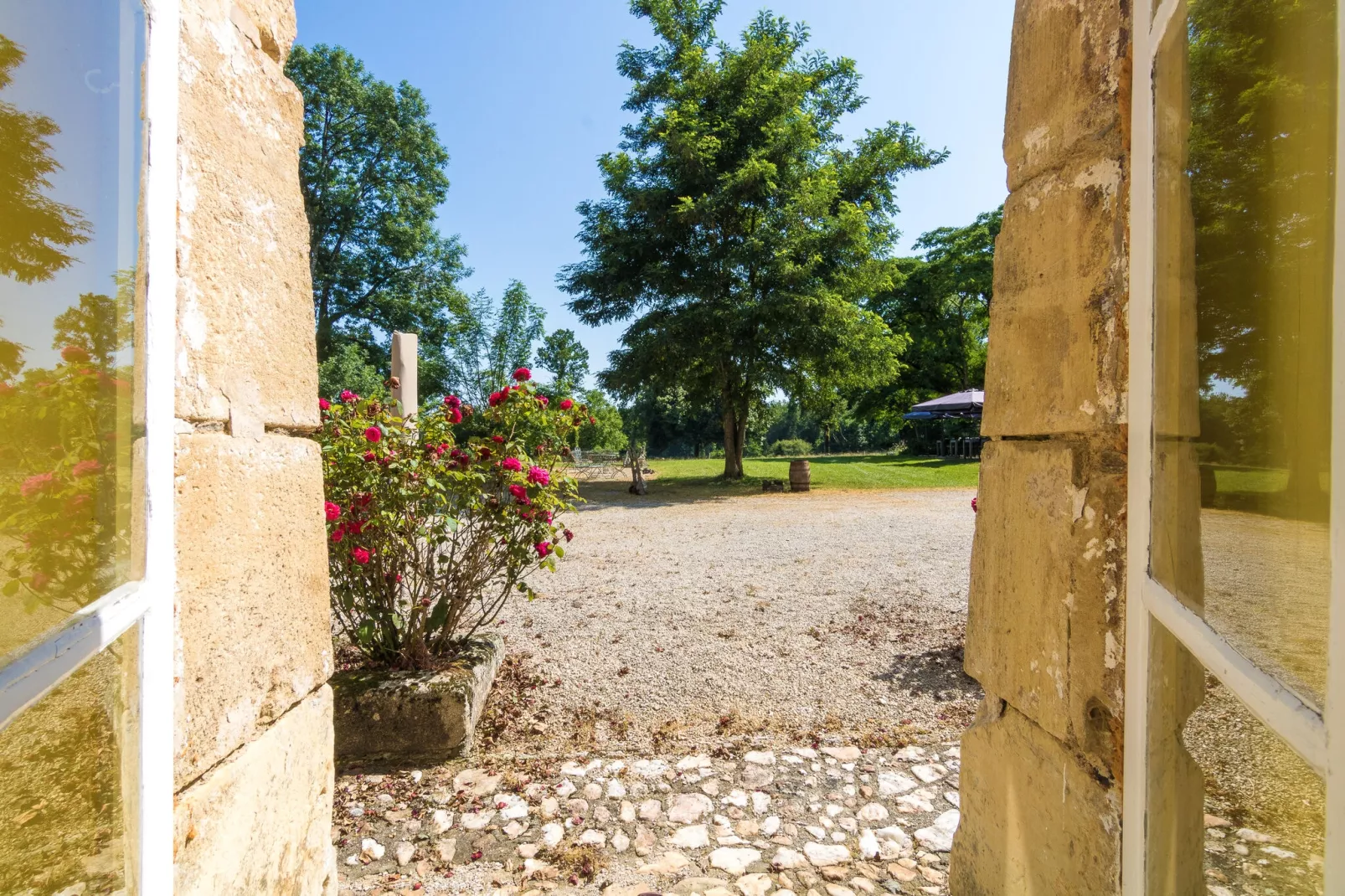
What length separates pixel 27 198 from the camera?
812 mm

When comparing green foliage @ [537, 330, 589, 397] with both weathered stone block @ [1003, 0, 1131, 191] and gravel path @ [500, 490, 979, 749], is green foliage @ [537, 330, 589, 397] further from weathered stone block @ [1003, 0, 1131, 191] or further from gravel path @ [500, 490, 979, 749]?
weathered stone block @ [1003, 0, 1131, 191]

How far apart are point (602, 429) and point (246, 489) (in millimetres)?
22789

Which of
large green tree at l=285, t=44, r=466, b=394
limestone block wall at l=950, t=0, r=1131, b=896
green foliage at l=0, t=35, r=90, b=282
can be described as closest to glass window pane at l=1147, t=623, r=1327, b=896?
limestone block wall at l=950, t=0, r=1131, b=896

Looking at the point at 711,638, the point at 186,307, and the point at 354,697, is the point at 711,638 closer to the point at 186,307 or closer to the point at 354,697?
the point at 354,697

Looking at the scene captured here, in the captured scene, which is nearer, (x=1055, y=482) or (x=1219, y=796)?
(x=1219, y=796)

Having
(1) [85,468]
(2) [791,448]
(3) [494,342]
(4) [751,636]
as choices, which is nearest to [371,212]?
(3) [494,342]

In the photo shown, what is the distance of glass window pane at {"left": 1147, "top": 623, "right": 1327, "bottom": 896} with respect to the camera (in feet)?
2.37

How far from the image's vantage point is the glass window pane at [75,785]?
76 cm

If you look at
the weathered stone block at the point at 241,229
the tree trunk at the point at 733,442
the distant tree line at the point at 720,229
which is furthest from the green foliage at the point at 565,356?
the weathered stone block at the point at 241,229

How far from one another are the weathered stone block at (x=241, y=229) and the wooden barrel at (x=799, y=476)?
13.9 meters

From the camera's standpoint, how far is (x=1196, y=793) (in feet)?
3.31

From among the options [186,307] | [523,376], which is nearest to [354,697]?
[523,376]

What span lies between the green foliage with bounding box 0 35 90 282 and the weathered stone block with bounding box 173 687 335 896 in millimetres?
953

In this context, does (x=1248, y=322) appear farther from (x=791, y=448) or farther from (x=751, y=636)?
(x=791, y=448)
